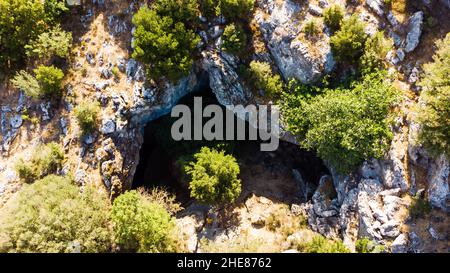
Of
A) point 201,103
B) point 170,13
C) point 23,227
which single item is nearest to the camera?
point 23,227

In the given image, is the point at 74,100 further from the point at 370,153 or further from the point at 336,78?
the point at 370,153

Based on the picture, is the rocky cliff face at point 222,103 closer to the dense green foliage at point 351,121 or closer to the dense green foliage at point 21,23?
the dense green foliage at point 351,121

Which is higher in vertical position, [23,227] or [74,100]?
[74,100]

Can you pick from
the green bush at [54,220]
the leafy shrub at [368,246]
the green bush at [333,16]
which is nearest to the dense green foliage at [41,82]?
the green bush at [54,220]

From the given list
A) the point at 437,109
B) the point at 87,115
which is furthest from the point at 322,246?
the point at 87,115

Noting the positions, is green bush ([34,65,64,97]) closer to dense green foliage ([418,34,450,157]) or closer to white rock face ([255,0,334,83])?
white rock face ([255,0,334,83])

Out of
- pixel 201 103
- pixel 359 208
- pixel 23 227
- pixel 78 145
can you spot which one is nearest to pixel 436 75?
pixel 359 208

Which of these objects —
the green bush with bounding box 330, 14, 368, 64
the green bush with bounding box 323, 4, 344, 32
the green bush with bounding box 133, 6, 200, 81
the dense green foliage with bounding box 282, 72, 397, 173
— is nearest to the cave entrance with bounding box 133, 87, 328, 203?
the green bush with bounding box 133, 6, 200, 81

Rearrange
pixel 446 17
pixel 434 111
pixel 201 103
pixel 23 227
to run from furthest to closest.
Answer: pixel 201 103 → pixel 446 17 → pixel 23 227 → pixel 434 111
